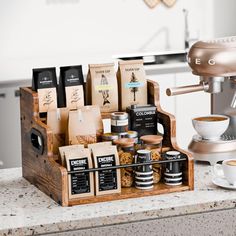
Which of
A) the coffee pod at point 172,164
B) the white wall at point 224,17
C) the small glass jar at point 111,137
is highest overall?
the white wall at point 224,17

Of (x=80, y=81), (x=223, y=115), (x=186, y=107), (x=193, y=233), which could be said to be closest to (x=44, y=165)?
(x=80, y=81)

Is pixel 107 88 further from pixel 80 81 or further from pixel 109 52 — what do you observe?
pixel 109 52

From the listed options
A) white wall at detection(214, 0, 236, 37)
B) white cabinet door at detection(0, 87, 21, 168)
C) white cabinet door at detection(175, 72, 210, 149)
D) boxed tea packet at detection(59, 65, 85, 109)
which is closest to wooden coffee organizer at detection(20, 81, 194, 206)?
Answer: boxed tea packet at detection(59, 65, 85, 109)

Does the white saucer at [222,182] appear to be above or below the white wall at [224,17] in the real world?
below

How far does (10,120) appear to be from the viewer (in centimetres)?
515

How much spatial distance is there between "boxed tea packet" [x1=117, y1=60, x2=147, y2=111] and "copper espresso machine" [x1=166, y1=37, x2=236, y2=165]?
0.41ft

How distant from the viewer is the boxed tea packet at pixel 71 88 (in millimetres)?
2689

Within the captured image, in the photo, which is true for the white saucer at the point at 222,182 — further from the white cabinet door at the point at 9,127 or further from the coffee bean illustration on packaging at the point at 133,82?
the white cabinet door at the point at 9,127

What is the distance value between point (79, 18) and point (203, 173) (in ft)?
11.4

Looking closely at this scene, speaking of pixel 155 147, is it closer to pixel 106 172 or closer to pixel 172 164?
pixel 172 164

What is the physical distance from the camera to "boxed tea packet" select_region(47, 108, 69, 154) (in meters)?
2.62

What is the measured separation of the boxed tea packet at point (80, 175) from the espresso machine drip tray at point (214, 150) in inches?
24.7

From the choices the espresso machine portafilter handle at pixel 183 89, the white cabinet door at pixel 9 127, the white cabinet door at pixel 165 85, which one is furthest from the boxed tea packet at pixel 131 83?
the white cabinet door at pixel 165 85

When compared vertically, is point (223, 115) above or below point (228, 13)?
below
